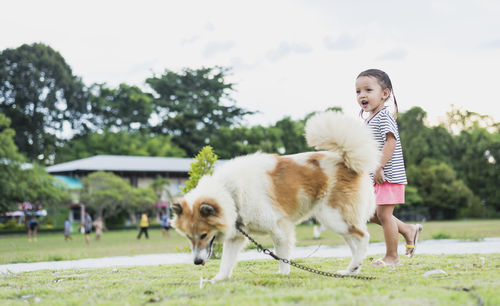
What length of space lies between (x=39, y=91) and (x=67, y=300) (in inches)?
2332

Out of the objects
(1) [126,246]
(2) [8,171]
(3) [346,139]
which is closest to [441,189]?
(2) [8,171]

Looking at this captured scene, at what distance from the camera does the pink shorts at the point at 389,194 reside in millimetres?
6398

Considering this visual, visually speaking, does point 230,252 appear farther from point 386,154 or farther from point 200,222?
point 386,154

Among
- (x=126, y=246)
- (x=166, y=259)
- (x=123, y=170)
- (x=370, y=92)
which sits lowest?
(x=126, y=246)

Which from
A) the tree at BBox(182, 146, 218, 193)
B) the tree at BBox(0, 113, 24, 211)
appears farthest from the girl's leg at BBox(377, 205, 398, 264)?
the tree at BBox(0, 113, 24, 211)

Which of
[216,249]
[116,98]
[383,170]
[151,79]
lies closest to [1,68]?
[116,98]

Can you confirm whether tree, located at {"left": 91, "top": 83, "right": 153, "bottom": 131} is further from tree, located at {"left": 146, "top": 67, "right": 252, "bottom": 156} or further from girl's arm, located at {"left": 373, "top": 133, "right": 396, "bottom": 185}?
girl's arm, located at {"left": 373, "top": 133, "right": 396, "bottom": 185}

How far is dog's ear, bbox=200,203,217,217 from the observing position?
16.0ft

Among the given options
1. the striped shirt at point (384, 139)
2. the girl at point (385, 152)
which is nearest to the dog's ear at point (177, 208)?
the girl at point (385, 152)

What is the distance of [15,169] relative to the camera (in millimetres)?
37781

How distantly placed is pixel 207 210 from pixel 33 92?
193 feet

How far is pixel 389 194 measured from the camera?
6422 millimetres

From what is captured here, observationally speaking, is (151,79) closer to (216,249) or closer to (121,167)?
(121,167)

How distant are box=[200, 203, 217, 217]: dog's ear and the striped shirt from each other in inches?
103
